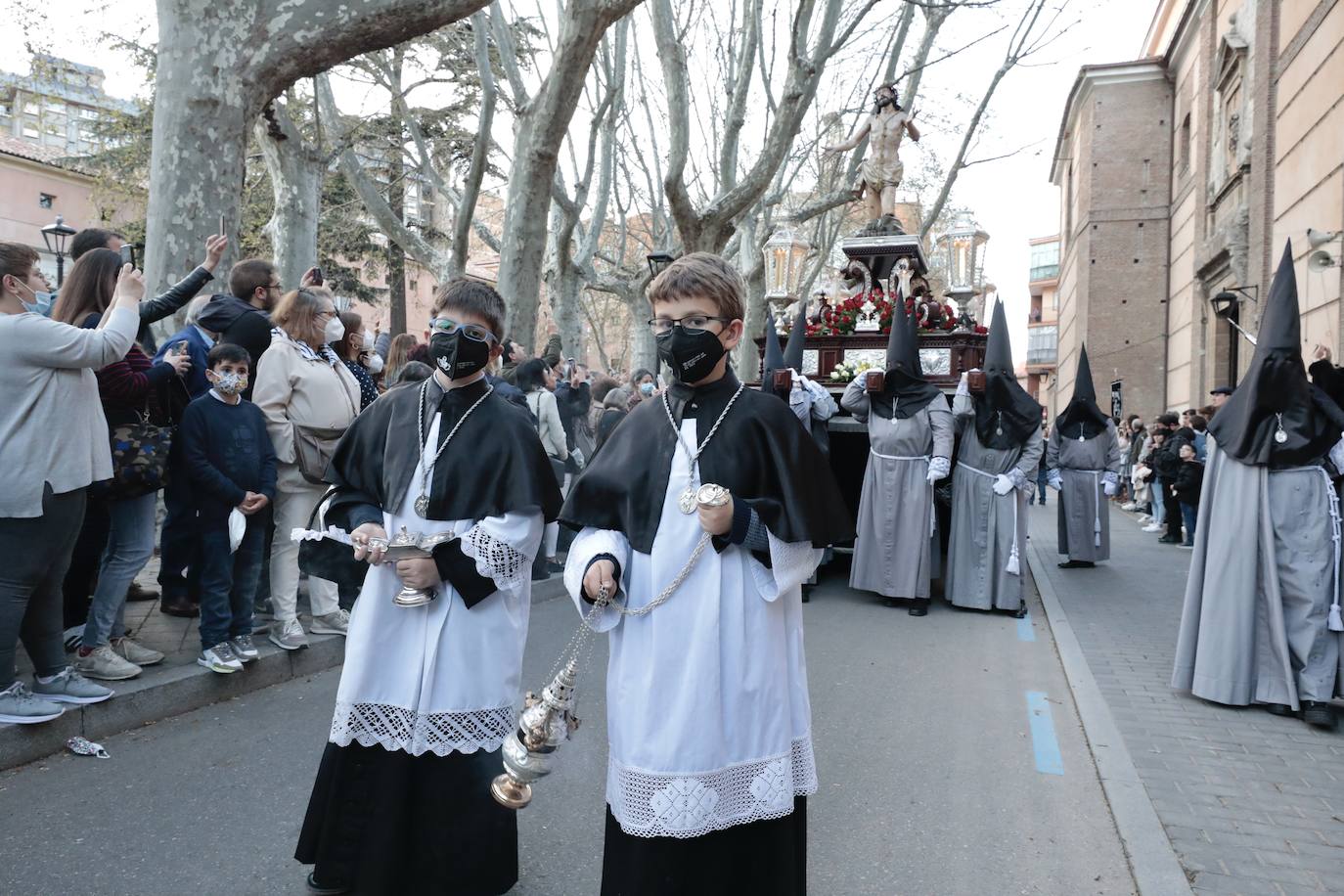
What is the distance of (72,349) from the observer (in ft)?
13.9

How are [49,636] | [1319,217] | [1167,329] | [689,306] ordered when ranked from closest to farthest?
[689,306] → [49,636] → [1319,217] → [1167,329]

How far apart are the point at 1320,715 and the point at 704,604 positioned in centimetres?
483

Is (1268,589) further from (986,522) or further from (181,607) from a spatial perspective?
(181,607)

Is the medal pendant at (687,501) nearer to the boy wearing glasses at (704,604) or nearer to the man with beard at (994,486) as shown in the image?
the boy wearing glasses at (704,604)

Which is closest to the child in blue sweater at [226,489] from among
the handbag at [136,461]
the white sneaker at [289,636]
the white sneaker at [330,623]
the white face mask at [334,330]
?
the handbag at [136,461]

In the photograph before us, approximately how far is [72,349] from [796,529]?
3453 millimetres

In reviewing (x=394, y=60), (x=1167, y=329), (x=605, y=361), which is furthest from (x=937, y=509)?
(x=605, y=361)

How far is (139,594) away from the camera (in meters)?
6.86

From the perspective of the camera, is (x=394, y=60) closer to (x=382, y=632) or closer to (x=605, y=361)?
(x=382, y=632)

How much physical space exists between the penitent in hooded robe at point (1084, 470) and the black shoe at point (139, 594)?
1004 centimetres

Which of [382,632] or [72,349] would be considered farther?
[72,349]

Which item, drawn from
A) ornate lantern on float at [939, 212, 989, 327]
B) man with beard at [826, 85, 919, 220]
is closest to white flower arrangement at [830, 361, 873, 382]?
ornate lantern on float at [939, 212, 989, 327]

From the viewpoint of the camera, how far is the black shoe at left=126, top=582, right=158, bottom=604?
6.81 m

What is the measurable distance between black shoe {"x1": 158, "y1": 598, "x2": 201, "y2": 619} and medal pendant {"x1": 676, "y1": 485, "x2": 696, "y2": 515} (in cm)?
501
